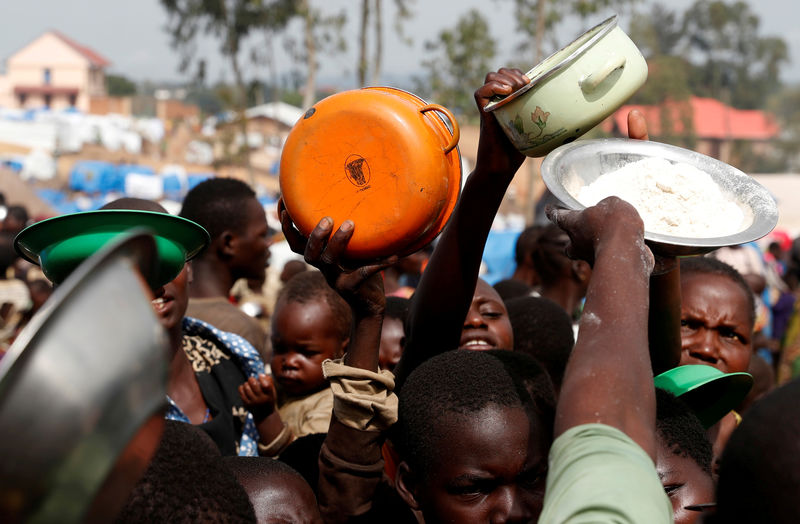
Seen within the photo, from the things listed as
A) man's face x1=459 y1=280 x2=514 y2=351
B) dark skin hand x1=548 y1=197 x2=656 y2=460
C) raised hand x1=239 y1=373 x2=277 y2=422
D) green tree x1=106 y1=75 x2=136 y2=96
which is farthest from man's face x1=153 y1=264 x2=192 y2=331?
green tree x1=106 y1=75 x2=136 y2=96

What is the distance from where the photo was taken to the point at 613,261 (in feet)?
4.66

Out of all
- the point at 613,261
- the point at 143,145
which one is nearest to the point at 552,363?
the point at 613,261

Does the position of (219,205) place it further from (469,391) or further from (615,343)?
(615,343)

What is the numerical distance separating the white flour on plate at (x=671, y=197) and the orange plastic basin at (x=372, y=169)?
344 mm

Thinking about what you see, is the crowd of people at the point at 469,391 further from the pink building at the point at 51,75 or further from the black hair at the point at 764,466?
the pink building at the point at 51,75

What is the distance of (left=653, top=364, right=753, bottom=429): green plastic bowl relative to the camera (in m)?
2.17

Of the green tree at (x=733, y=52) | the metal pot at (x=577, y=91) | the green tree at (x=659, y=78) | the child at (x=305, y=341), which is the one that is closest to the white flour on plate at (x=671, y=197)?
the metal pot at (x=577, y=91)

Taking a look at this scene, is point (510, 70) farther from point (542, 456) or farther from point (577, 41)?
point (542, 456)

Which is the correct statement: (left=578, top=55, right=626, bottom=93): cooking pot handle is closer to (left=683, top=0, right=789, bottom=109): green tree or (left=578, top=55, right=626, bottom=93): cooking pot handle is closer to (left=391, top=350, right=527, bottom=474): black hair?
(left=391, top=350, right=527, bottom=474): black hair

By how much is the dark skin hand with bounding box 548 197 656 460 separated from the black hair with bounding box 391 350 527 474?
62cm

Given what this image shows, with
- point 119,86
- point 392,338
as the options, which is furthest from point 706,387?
point 119,86

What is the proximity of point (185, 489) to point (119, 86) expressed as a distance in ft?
295

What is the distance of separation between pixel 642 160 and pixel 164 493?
1.29 m

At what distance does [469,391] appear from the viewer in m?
2.04
